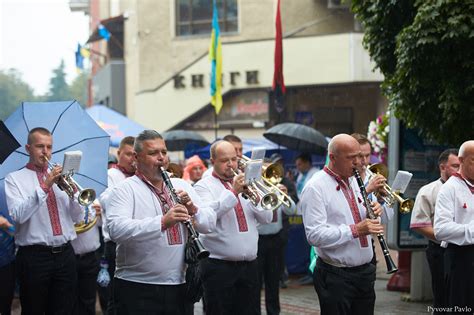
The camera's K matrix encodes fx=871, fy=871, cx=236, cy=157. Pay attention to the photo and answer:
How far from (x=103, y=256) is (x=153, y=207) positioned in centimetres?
395

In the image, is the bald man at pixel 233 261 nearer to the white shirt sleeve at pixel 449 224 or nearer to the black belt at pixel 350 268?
the black belt at pixel 350 268

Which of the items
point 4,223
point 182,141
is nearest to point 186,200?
point 4,223

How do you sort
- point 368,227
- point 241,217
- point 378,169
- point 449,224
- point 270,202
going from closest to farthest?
1. point 368,227
2. point 449,224
3. point 270,202
4. point 241,217
5. point 378,169

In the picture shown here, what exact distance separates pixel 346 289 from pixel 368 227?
1.86ft

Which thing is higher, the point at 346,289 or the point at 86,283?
the point at 346,289

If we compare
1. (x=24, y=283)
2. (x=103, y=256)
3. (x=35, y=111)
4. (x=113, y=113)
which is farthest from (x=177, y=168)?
(x=113, y=113)

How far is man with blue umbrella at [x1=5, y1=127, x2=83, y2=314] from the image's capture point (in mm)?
7586

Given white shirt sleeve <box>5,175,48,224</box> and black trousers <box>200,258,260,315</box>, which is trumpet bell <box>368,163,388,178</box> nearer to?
black trousers <box>200,258,260,315</box>

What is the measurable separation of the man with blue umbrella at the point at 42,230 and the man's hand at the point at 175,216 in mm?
1743

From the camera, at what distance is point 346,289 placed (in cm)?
682

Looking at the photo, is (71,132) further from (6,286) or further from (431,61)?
(431,61)

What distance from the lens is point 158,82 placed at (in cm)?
3209

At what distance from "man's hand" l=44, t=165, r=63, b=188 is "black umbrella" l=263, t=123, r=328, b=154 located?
6.92 meters

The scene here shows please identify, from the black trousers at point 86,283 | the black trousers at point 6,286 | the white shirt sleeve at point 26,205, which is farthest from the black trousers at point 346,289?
the black trousers at point 86,283
